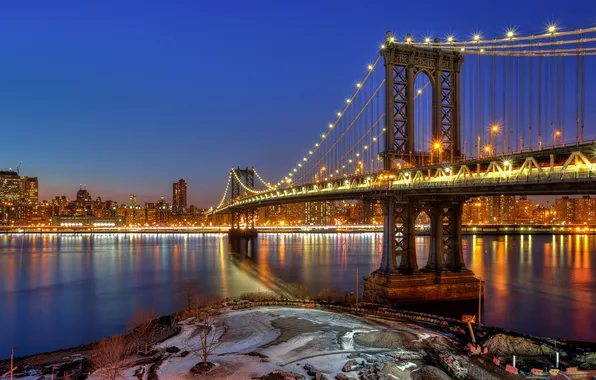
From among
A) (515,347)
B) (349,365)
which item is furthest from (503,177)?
(349,365)

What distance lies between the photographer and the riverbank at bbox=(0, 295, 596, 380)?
16484 millimetres

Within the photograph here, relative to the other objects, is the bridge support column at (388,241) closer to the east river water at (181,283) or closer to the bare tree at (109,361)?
the east river water at (181,283)

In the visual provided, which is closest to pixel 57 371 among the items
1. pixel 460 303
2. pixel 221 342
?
pixel 221 342

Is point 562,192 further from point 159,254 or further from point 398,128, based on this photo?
point 159,254

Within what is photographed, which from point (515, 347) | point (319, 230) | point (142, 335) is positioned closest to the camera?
point (515, 347)

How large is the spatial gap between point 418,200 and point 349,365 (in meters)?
16.3

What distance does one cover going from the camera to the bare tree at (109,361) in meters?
15.9

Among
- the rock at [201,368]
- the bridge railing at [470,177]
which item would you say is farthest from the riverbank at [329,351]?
the bridge railing at [470,177]

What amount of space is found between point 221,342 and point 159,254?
A: 60.9 metres

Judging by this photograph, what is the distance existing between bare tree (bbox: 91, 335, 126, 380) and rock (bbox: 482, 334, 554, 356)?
13596 millimetres

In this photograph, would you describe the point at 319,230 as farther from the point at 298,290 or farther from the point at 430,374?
the point at 430,374

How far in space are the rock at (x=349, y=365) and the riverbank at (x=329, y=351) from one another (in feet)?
0.13

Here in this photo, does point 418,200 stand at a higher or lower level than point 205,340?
higher

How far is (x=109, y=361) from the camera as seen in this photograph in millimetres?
16734
